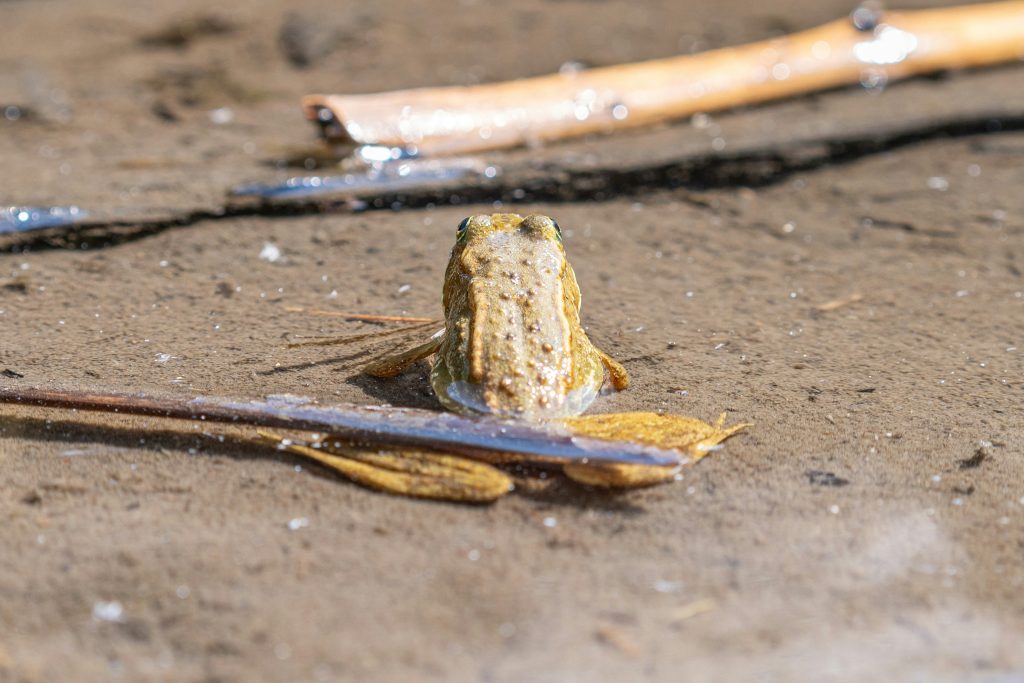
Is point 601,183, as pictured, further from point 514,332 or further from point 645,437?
point 645,437

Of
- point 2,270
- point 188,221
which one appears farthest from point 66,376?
point 188,221

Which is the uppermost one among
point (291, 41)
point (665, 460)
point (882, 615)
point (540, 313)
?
point (291, 41)

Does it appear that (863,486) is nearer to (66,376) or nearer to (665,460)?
(665,460)

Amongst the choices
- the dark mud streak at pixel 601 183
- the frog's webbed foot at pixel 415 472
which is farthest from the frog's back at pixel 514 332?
the dark mud streak at pixel 601 183

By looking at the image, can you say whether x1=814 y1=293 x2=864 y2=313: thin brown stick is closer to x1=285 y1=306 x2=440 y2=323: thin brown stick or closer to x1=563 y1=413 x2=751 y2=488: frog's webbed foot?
x1=563 y1=413 x2=751 y2=488: frog's webbed foot

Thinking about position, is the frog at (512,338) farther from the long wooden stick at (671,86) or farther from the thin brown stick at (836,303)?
the long wooden stick at (671,86)

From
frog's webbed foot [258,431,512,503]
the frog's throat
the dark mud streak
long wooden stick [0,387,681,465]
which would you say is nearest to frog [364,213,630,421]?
the frog's throat
